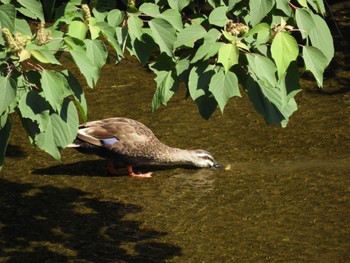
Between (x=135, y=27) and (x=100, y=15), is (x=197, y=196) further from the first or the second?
(x=135, y=27)

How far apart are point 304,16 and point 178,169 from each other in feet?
20.6

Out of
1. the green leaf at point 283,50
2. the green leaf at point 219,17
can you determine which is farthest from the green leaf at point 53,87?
the green leaf at point 283,50

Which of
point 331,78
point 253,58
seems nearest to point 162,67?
point 253,58

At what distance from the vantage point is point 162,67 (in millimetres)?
5133

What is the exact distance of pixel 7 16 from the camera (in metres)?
4.67


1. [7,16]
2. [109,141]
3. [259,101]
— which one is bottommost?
[109,141]

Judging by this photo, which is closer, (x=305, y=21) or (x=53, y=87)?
(x=53, y=87)

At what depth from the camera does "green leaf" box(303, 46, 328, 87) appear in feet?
15.3

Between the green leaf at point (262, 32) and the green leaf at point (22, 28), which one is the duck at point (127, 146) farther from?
the green leaf at point (262, 32)

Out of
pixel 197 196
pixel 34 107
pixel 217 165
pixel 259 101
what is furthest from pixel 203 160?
pixel 34 107

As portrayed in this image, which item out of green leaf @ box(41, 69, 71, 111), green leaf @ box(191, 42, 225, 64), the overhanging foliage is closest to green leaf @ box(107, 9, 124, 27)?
the overhanging foliage

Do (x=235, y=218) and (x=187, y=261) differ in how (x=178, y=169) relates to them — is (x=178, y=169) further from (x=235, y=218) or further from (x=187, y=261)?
(x=187, y=261)

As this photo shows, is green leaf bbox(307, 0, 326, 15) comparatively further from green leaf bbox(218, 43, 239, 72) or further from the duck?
the duck

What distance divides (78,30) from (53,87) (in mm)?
602
